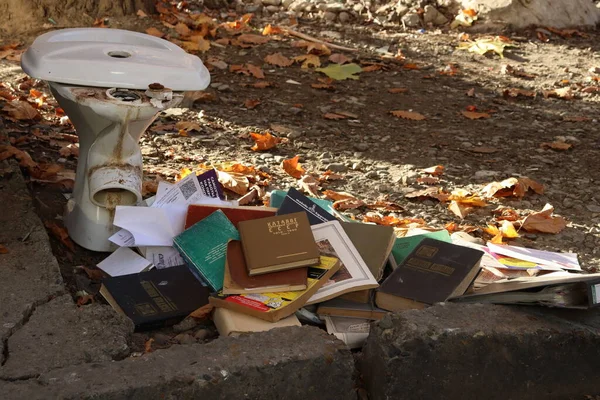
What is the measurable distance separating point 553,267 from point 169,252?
1.32 m

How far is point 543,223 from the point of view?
3.48m

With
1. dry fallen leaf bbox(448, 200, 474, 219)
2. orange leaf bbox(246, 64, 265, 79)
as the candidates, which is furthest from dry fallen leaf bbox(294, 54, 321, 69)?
dry fallen leaf bbox(448, 200, 474, 219)

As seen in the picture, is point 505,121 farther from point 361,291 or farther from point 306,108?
point 361,291

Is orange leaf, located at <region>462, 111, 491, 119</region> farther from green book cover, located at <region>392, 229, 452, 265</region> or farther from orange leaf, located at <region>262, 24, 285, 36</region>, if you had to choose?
green book cover, located at <region>392, 229, 452, 265</region>

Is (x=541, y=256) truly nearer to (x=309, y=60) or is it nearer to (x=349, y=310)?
(x=349, y=310)

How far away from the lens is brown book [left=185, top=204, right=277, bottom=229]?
2951mm

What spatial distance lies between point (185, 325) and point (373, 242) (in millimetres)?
699

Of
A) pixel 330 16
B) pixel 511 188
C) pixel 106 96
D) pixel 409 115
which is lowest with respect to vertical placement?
pixel 330 16

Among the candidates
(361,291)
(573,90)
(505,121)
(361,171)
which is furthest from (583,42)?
(361,291)

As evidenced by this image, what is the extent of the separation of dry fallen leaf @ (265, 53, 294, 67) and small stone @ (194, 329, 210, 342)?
322cm

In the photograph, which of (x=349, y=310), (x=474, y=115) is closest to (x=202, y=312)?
(x=349, y=310)

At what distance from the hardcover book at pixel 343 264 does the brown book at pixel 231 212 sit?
22 cm

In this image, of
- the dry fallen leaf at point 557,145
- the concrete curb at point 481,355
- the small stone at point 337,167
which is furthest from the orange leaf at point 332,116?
the concrete curb at point 481,355

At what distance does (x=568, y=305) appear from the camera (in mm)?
2404
